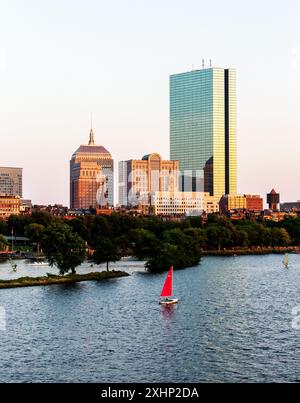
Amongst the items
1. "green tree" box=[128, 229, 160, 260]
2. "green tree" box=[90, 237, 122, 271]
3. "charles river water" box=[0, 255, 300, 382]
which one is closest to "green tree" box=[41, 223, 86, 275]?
"charles river water" box=[0, 255, 300, 382]

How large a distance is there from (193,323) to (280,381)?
2331 centimetres

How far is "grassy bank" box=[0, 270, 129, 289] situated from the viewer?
4312 inches

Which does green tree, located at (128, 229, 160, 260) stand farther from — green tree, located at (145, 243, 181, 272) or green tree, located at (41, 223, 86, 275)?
green tree, located at (41, 223, 86, 275)

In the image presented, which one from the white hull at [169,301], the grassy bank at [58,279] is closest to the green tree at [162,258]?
the grassy bank at [58,279]

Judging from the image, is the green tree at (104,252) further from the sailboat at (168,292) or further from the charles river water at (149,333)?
the sailboat at (168,292)

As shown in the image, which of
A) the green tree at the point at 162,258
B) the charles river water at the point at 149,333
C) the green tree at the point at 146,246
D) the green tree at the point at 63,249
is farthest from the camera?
the green tree at the point at 146,246

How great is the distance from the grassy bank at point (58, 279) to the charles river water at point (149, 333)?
3.21 m

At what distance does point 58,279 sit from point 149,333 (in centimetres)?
4605

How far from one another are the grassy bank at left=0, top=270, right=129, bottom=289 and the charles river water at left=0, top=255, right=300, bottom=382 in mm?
3214

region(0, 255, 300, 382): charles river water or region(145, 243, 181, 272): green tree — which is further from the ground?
region(145, 243, 181, 272): green tree

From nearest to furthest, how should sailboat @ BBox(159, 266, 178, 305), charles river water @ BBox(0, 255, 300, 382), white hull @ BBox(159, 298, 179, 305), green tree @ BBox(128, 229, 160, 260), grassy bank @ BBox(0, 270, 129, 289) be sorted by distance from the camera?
charles river water @ BBox(0, 255, 300, 382) < white hull @ BBox(159, 298, 179, 305) < sailboat @ BBox(159, 266, 178, 305) < grassy bank @ BBox(0, 270, 129, 289) < green tree @ BBox(128, 229, 160, 260)

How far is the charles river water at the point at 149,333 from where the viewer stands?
5650cm

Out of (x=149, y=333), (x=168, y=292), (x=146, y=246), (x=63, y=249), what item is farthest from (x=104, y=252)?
(x=149, y=333)
